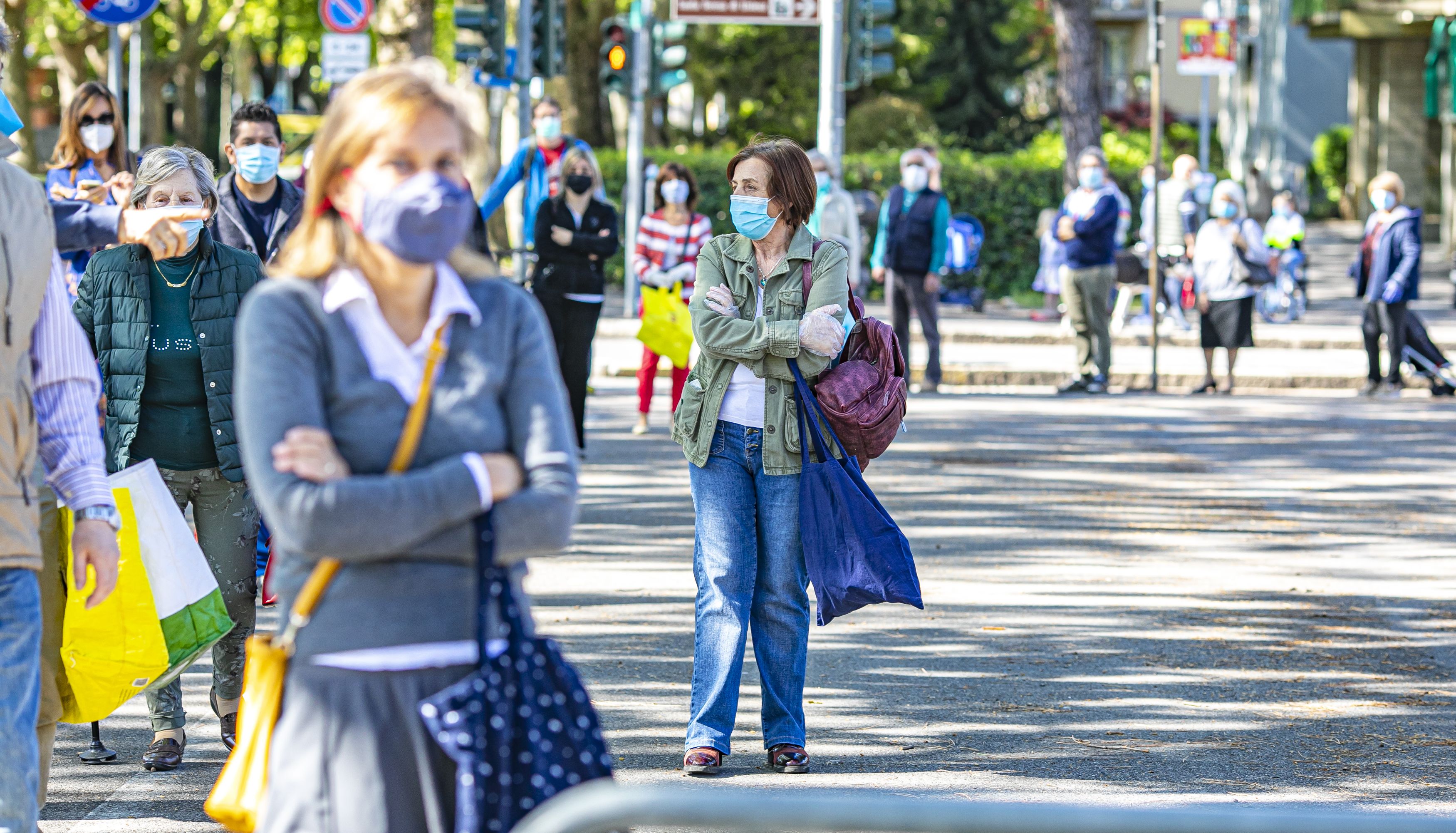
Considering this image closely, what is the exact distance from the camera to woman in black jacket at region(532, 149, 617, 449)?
455 inches

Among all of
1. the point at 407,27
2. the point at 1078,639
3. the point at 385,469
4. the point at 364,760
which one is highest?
the point at 407,27

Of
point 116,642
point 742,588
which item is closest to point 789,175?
point 742,588

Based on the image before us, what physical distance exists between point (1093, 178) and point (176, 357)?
41.7 feet

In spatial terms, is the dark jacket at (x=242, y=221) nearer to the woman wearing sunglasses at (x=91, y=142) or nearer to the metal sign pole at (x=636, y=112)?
the woman wearing sunglasses at (x=91, y=142)

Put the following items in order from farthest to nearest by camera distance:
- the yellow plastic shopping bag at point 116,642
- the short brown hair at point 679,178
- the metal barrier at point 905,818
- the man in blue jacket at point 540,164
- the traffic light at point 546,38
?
the traffic light at point 546,38 → the short brown hair at point 679,178 → the man in blue jacket at point 540,164 → the yellow plastic shopping bag at point 116,642 → the metal barrier at point 905,818

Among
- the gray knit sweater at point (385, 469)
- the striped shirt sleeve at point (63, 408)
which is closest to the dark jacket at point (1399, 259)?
the striped shirt sleeve at point (63, 408)

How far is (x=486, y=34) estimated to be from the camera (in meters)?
17.6

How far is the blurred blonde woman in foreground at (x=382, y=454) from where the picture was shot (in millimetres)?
2723

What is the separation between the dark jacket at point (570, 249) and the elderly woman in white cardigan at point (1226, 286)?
22.6 feet

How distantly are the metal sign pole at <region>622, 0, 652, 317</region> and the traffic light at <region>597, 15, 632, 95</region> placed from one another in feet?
0.43

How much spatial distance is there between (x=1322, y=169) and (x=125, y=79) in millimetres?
29090

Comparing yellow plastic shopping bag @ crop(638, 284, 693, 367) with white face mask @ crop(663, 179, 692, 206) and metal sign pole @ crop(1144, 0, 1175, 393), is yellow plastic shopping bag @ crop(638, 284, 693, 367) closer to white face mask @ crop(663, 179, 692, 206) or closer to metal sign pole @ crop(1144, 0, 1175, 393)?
white face mask @ crop(663, 179, 692, 206)

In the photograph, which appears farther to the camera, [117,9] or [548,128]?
[548,128]

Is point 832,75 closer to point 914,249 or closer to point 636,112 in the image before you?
point 914,249
